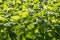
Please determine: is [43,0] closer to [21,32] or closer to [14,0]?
[14,0]

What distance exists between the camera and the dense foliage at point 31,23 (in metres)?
1.98

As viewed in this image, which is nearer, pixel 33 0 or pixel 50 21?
pixel 50 21

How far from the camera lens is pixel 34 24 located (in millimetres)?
2004

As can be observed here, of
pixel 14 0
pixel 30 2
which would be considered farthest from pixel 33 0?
pixel 14 0

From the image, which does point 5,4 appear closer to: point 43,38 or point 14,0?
point 14,0

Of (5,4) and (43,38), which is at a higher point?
(5,4)

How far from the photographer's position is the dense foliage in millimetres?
1980

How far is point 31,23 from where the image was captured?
6.58 feet

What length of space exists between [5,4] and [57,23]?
2.11ft

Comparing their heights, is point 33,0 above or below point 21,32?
above

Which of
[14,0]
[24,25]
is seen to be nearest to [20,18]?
[24,25]

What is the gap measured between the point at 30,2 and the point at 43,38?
529 millimetres

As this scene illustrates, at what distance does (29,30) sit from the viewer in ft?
6.52

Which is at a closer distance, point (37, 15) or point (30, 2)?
point (37, 15)
